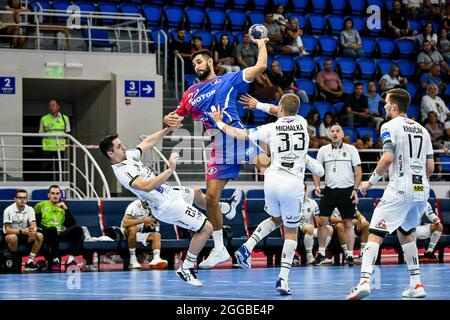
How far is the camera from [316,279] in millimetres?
12844

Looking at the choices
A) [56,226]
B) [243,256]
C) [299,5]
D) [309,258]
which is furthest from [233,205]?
[299,5]

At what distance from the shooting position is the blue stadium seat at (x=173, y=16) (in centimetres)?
2425

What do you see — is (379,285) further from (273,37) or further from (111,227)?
(273,37)

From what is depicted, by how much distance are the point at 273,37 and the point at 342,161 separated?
8.21 meters

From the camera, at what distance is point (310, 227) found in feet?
57.1

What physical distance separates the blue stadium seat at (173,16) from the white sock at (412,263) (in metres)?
15.5

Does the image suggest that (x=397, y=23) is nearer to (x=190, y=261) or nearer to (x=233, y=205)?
(x=233, y=205)

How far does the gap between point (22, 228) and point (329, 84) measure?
34.3ft

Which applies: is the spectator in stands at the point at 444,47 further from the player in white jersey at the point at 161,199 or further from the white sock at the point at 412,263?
the white sock at the point at 412,263

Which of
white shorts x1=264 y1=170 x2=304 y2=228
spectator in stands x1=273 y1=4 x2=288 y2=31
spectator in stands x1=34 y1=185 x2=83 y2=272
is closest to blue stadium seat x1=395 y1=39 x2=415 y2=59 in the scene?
spectator in stands x1=273 y1=4 x2=288 y2=31

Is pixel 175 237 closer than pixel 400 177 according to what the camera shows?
No

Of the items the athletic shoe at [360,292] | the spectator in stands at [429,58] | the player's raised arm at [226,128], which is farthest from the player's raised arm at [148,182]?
the spectator in stands at [429,58]

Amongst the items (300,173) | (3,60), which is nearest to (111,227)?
(3,60)

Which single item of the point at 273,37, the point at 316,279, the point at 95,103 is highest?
the point at 273,37
